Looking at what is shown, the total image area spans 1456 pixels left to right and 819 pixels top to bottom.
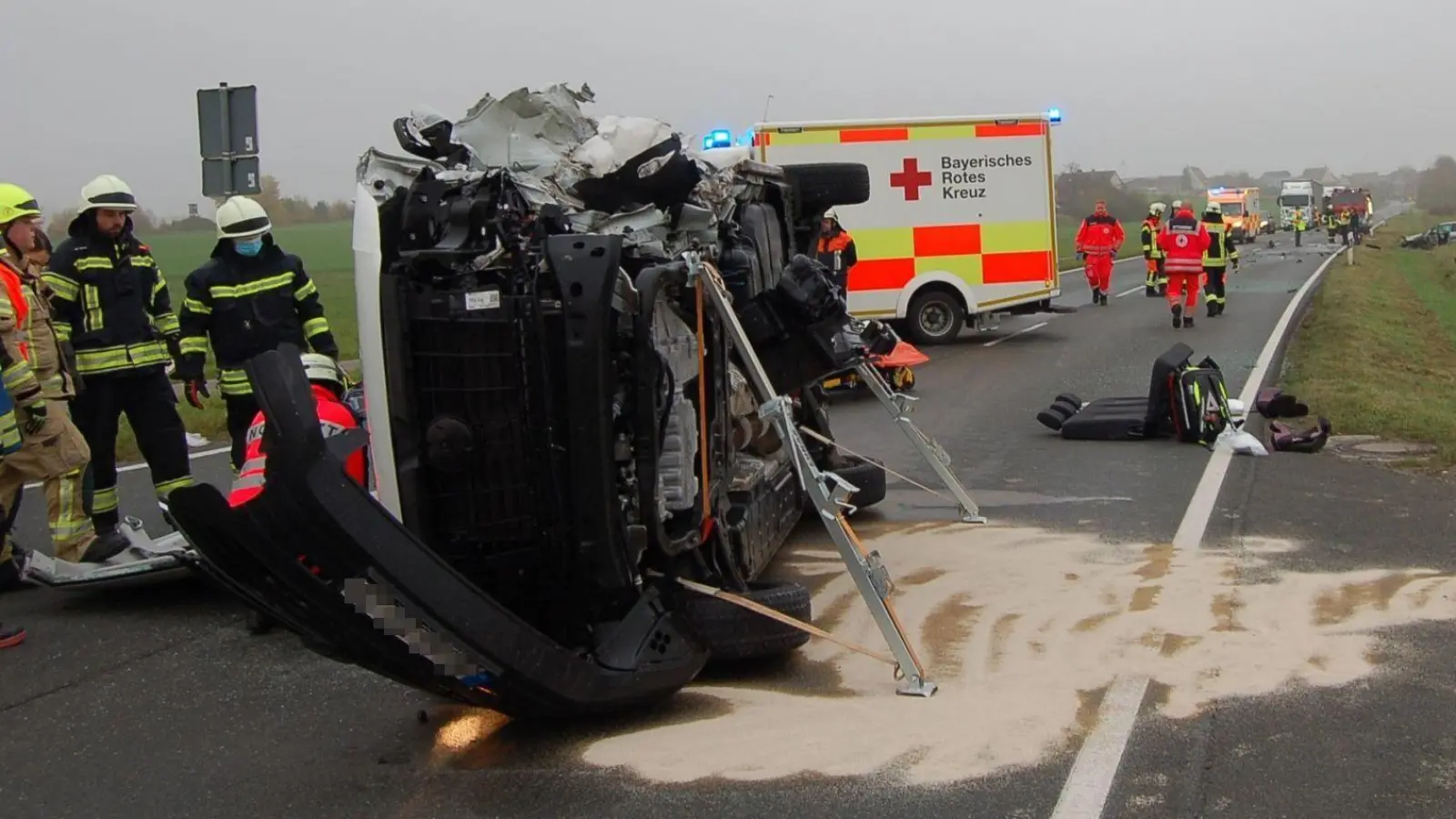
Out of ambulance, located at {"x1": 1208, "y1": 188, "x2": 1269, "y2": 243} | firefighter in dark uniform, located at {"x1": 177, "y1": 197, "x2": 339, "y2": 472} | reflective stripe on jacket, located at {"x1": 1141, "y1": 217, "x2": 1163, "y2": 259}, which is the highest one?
ambulance, located at {"x1": 1208, "y1": 188, "x2": 1269, "y2": 243}

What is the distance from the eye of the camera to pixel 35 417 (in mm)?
6059

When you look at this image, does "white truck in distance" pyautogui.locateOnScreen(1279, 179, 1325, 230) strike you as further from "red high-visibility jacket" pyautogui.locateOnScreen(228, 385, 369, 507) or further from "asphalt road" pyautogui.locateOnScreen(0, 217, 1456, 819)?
"red high-visibility jacket" pyautogui.locateOnScreen(228, 385, 369, 507)

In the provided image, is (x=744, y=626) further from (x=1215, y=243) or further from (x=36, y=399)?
(x=1215, y=243)

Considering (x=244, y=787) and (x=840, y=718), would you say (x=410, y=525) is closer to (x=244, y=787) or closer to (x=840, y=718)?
(x=244, y=787)

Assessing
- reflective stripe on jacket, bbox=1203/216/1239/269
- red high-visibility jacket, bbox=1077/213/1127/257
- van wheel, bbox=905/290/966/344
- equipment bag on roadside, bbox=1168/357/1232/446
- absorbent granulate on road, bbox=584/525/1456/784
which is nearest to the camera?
absorbent granulate on road, bbox=584/525/1456/784

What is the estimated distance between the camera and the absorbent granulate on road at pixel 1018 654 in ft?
13.1

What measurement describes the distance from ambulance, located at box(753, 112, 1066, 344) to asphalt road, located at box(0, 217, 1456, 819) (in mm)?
9408

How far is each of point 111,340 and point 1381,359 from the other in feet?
39.2

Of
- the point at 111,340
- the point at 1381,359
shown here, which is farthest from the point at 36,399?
the point at 1381,359

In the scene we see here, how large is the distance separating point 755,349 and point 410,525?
163cm

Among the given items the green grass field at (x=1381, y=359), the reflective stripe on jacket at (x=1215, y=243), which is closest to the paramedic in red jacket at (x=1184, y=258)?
the reflective stripe on jacket at (x=1215, y=243)

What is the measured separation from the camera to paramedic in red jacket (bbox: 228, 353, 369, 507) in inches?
171

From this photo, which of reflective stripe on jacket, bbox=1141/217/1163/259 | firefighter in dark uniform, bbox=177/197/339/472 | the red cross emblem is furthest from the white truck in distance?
firefighter in dark uniform, bbox=177/197/339/472

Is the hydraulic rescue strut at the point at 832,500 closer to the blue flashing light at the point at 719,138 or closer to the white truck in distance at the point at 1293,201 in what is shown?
the blue flashing light at the point at 719,138
